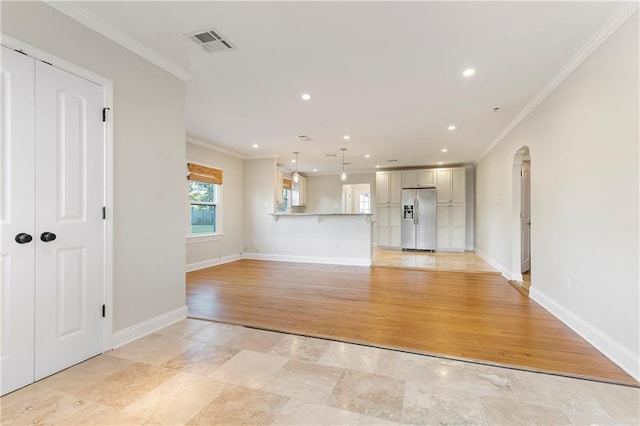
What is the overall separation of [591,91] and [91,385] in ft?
14.3

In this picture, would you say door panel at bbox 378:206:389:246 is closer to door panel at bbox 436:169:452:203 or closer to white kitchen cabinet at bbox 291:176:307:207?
door panel at bbox 436:169:452:203

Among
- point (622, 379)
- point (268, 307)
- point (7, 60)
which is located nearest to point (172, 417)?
point (268, 307)

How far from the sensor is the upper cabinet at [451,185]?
8.07 m

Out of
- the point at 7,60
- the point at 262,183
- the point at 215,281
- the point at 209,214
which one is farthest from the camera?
the point at 262,183

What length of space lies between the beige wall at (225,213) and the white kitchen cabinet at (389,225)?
13.8 ft

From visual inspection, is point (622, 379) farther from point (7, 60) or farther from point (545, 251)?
point (7, 60)

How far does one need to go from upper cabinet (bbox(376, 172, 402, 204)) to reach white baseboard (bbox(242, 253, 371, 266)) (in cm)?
309

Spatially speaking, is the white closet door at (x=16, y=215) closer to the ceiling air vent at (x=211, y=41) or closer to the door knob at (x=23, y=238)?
the door knob at (x=23, y=238)

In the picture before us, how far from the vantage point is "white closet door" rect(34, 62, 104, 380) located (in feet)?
6.31

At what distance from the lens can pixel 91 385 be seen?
6.07 feet

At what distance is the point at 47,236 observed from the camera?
1.93 m

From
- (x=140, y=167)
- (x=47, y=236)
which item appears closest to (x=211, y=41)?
(x=140, y=167)

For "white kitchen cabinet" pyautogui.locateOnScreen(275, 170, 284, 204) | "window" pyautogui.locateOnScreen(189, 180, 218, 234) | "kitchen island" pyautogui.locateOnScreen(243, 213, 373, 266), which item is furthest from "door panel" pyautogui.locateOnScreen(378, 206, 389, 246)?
"window" pyautogui.locateOnScreen(189, 180, 218, 234)

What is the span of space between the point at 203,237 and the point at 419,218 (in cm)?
574
